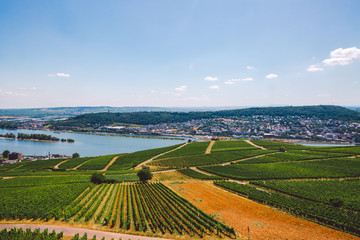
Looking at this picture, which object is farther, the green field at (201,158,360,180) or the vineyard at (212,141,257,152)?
the vineyard at (212,141,257,152)

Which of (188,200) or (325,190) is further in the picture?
(325,190)

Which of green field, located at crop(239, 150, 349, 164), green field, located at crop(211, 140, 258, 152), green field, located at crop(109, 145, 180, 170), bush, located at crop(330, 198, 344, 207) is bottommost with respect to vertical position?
green field, located at crop(109, 145, 180, 170)

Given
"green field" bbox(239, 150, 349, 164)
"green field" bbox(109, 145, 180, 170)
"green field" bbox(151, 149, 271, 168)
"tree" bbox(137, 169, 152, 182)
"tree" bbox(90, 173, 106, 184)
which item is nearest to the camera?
"tree" bbox(90, 173, 106, 184)

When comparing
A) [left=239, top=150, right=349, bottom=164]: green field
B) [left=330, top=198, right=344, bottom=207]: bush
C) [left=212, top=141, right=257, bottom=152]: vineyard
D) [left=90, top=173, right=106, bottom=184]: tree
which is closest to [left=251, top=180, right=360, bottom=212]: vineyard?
[left=330, top=198, right=344, bottom=207]: bush

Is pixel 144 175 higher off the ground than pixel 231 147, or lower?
higher

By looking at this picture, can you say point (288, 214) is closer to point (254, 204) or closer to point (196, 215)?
point (254, 204)

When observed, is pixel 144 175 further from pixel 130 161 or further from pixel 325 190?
pixel 325 190

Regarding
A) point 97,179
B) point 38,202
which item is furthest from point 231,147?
point 38,202

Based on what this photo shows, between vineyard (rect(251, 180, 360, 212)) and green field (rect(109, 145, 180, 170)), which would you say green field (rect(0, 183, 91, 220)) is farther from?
vineyard (rect(251, 180, 360, 212))

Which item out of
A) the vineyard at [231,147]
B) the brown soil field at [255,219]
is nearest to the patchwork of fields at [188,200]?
the brown soil field at [255,219]
